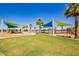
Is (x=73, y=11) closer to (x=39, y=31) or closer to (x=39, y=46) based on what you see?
(x=39, y=31)

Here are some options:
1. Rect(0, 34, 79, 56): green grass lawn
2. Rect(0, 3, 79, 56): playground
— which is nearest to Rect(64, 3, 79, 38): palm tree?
Rect(0, 3, 79, 56): playground

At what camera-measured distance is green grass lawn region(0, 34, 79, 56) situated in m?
4.05

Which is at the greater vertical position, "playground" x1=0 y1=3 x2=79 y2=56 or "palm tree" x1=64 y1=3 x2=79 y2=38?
"palm tree" x1=64 y1=3 x2=79 y2=38

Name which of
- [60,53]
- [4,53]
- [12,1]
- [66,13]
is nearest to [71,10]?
[66,13]

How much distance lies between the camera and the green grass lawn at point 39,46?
4051 mm

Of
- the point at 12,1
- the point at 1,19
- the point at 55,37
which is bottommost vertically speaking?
the point at 55,37

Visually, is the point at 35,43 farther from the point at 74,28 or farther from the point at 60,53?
the point at 74,28

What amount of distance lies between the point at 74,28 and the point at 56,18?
38 centimetres

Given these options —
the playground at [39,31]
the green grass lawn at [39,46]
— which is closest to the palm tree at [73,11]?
the playground at [39,31]

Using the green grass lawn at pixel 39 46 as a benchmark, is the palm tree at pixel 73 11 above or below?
above

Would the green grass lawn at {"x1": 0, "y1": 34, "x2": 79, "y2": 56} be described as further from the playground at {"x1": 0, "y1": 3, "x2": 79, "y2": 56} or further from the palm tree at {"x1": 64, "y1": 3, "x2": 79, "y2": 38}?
the palm tree at {"x1": 64, "y1": 3, "x2": 79, "y2": 38}

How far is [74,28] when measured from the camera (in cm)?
421

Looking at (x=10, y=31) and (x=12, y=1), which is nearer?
(x=12, y=1)

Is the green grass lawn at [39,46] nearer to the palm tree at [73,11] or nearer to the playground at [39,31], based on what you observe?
the playground at [39,31]
